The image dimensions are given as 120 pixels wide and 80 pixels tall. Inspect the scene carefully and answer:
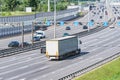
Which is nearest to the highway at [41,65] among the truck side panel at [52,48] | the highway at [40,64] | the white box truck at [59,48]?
the highway at [40,64]

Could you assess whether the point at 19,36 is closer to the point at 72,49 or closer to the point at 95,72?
the point at 72,49

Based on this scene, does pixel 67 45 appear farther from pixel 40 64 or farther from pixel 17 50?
pixel 17 50

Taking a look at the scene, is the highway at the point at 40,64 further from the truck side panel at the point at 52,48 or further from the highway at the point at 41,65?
the truck side panel at the point at 52,48

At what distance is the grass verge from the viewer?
49.7 metres

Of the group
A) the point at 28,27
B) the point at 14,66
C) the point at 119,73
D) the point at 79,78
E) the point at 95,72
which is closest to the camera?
the point at 79,78

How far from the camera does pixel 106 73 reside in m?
54.7

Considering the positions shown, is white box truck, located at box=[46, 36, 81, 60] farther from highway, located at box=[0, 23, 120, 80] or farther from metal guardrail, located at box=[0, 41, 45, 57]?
metal guardrail, located at box=[0, 41, 45, 57]

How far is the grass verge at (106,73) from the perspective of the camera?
49688mm

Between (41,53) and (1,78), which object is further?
(41,53)

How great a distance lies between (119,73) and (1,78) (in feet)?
49.6

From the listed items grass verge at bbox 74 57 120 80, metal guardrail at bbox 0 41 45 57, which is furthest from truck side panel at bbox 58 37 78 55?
metal guardrail at bbox 0 41 45 57

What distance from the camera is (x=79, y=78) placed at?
47.1m

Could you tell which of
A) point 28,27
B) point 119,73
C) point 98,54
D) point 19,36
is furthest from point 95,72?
point 28,27

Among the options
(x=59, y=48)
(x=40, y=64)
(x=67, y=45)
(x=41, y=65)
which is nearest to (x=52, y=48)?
(x=59, y=48)
